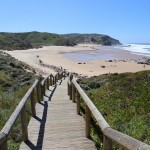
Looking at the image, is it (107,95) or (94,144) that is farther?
Answer: (107,95)

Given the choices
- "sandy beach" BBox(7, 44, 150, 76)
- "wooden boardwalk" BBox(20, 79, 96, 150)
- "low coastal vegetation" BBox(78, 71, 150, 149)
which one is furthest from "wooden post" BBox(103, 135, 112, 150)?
"sandy beach" BBox(7, 44, 150, 76)

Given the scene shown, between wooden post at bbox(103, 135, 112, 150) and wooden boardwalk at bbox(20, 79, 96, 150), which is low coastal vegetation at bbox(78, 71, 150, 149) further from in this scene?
wooden post at bbox(103, 135, 112, 150)

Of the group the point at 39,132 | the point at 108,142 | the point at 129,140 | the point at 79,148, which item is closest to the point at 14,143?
the point at 39,132

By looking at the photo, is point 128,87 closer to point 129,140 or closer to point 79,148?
point 79,148

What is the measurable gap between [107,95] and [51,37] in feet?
523

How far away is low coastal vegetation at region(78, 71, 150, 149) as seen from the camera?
7.47m

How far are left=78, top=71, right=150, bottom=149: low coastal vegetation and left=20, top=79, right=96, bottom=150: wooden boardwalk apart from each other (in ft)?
1.35

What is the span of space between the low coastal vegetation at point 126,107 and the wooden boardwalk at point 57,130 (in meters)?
0.41

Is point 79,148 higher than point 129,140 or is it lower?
lower

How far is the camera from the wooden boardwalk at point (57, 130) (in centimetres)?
659

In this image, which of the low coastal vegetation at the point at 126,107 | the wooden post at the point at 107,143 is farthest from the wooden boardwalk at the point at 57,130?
the wooden post at the point at 107,143

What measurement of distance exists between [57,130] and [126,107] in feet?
8.79

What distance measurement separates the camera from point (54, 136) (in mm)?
7207

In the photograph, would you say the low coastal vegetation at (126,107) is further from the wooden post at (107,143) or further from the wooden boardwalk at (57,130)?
the wooden post at (107,143)
